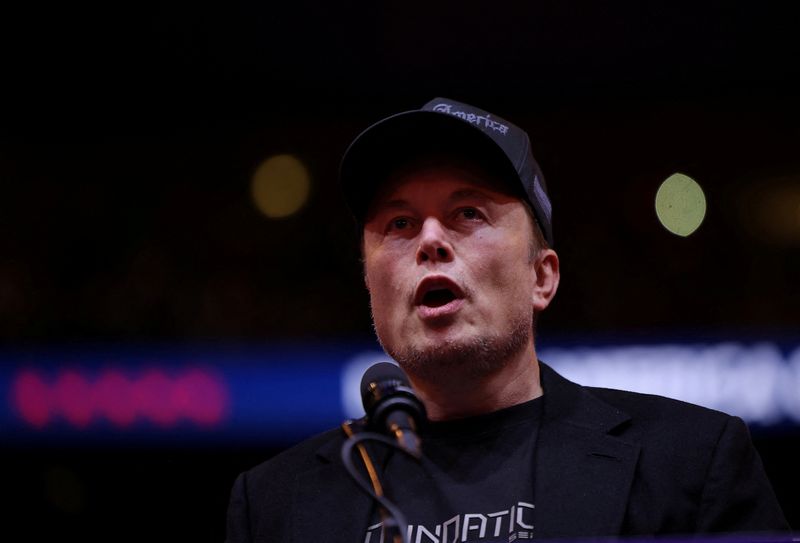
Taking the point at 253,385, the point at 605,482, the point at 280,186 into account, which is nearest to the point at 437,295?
the point at 605,482

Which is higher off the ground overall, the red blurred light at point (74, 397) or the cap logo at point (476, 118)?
the cap logo at point (476, 118)

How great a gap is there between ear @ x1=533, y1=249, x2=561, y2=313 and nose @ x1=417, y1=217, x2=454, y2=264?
0.88 ft

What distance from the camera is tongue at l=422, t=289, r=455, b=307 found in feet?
5.50

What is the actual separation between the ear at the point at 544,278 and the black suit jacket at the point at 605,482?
0.49ft

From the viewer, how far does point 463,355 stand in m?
1.66

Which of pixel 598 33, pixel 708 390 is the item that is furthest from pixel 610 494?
pixel 598 33

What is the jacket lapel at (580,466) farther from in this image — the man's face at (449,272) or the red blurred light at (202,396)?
the red blurred light at (202,396)

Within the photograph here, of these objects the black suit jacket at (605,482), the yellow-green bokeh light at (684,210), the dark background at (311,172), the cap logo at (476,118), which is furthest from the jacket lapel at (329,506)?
the yellow-green bokeh light at (684,210)

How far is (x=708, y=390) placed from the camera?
3.66m

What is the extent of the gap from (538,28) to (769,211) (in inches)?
54.2

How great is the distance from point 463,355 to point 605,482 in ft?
1.14

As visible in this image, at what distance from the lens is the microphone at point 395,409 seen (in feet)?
3.98

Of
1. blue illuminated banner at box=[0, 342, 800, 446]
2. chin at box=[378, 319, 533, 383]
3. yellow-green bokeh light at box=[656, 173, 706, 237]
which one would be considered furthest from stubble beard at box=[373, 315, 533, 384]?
yellow-green bokeh light at box=[656, 173, 706, 237]

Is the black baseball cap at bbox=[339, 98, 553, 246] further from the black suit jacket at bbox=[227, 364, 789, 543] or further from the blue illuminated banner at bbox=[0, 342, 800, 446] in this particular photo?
the blue illuminated banner at bbox=[0, 342, 800, 446]
